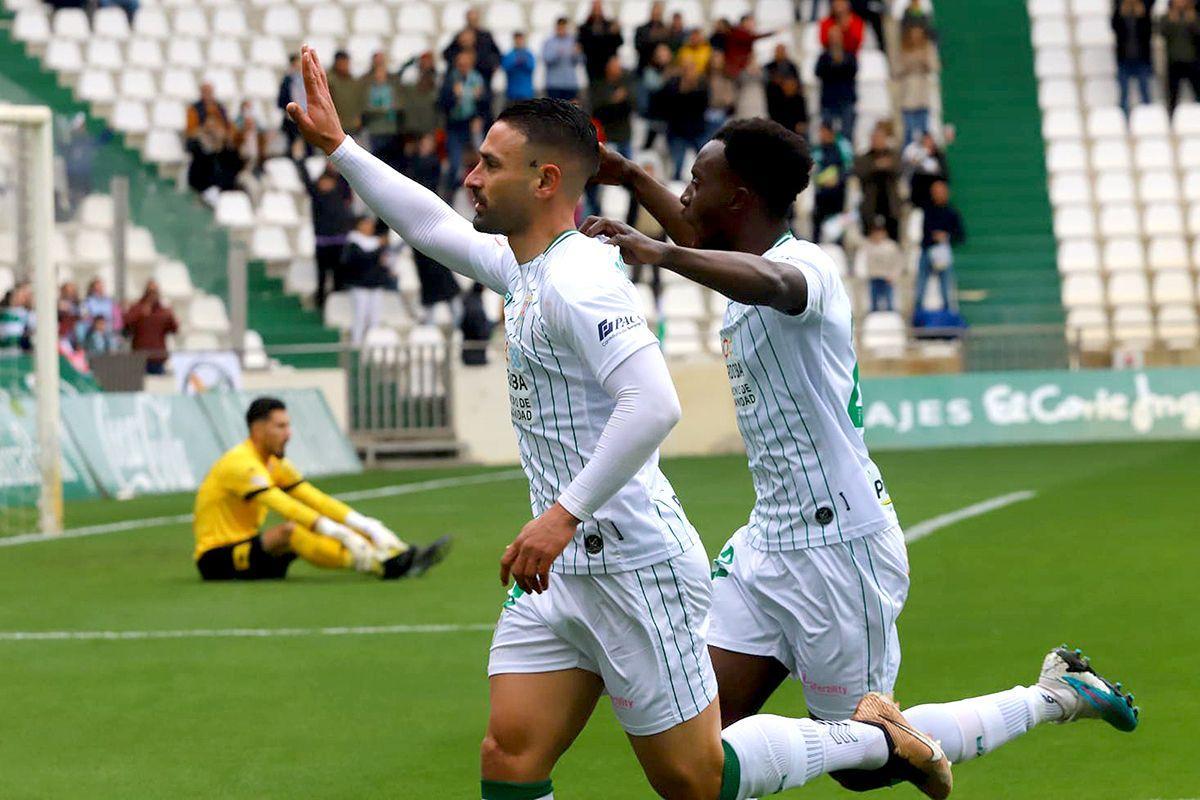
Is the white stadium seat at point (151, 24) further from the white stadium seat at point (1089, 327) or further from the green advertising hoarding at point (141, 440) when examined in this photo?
the white stadium seat at point (1089, 327)

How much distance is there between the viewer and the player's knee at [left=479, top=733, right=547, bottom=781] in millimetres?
4613

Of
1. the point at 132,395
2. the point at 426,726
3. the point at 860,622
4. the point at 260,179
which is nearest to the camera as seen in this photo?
the point at 860,622

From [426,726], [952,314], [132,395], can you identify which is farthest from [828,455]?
[952,314]

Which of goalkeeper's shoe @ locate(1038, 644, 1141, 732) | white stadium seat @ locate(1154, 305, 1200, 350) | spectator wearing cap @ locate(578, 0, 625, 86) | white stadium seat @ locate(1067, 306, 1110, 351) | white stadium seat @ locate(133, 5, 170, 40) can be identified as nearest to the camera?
goalkeeper's shoe @ locate(1038, 644, 1141, 732)

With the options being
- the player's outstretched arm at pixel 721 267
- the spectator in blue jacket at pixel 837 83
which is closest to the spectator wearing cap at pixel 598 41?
the spectator in blue jacket at pixel 837 83

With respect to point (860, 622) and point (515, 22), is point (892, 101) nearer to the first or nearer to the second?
point (515, 22)

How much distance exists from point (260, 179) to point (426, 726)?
21958 mm

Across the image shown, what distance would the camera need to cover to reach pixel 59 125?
2255cm

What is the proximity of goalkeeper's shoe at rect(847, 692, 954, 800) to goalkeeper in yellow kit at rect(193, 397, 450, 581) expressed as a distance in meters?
7.17

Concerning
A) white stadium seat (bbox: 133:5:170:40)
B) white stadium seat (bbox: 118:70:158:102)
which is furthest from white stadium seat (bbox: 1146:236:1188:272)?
white stadium seat (bbox: 133:5:170:40)

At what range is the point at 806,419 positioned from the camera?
529 centimetres

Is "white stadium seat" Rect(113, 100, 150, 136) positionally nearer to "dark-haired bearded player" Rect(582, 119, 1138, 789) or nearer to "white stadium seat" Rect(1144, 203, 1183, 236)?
"white stadium seat" Rect(1144, 203, 1183, 236)

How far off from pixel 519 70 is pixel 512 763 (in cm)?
2345

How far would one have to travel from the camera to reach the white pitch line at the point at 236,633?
33.8 feet
